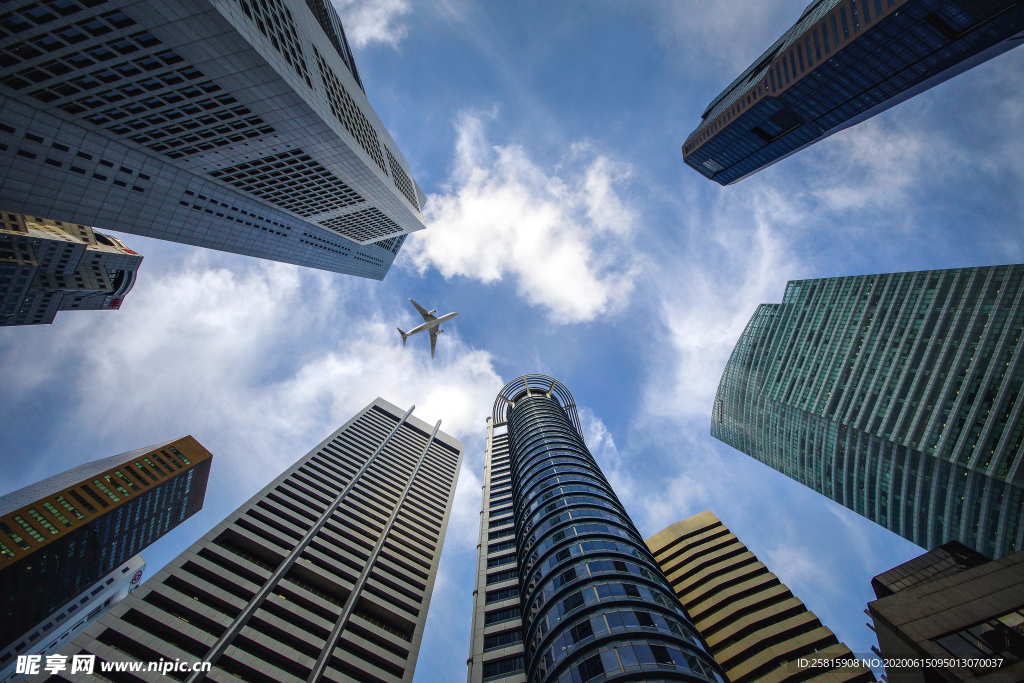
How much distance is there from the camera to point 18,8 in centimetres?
2695

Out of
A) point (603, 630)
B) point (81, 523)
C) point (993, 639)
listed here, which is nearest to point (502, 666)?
point (603, 630)

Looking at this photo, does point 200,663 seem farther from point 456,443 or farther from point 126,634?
point 456,443

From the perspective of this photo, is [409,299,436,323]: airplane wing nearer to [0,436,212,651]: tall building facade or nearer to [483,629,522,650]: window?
[483,629,522,650]: window

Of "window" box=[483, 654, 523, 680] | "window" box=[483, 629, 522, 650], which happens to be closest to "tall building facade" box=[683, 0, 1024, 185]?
"window" box=[483, 629, 522, 650]

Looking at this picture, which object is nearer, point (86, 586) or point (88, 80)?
point (88, 80)

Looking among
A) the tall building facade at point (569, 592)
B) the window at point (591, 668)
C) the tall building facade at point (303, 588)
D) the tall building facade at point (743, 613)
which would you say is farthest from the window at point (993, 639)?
the tall building facade at point (303, 588)

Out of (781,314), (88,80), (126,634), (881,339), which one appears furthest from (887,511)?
(88,80)

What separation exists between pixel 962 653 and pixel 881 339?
7724 centimetres

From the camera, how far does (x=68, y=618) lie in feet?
316

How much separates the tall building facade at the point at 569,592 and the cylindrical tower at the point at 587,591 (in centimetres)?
9

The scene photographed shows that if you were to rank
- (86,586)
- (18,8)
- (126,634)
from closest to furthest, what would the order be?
(18,8)
(126,634)
(86,586)

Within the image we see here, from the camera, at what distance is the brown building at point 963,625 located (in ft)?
58.0

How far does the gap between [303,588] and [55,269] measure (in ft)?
331

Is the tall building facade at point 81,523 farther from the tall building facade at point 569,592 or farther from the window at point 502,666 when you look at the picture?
the window at point 502,666
